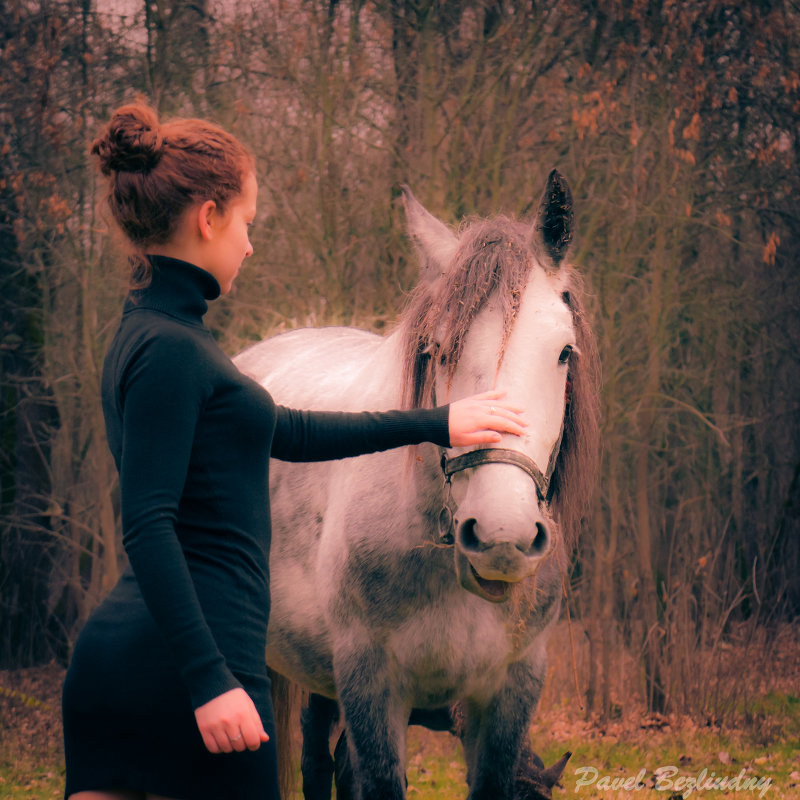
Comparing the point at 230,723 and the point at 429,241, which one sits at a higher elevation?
the point at 429,241

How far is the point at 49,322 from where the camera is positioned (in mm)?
6820

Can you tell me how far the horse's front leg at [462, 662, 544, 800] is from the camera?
2857 millimetres

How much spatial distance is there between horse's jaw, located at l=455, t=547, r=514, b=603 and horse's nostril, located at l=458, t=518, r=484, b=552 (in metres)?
0.07

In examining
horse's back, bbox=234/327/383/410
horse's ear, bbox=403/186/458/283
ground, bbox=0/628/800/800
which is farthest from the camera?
ground, bbox=0/628/800/800

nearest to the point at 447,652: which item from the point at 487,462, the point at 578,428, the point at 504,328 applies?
the point at 578,428

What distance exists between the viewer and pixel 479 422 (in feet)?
6.59

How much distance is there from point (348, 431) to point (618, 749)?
4755 mm

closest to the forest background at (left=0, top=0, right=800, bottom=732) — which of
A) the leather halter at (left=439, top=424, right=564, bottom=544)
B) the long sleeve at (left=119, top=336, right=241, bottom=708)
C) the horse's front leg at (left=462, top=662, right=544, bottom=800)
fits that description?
the horse's front leg at (left=462, top=662, right=544, bottom=800)

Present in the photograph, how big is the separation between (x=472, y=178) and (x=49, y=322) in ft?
11.1

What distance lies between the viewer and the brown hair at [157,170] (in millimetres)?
1529

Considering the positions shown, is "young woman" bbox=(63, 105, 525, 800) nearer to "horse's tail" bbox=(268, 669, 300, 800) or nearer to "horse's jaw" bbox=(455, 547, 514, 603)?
"horse's jaw" bbox=(455, 547, 514, 603)

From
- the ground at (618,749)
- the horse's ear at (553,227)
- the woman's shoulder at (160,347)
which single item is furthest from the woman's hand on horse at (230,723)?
the ground at (618,749)

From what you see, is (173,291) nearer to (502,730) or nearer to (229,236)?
(229,236)

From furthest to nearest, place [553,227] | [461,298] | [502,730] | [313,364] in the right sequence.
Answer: [313,364] < [502,730] < [553,227] < [461,298]
